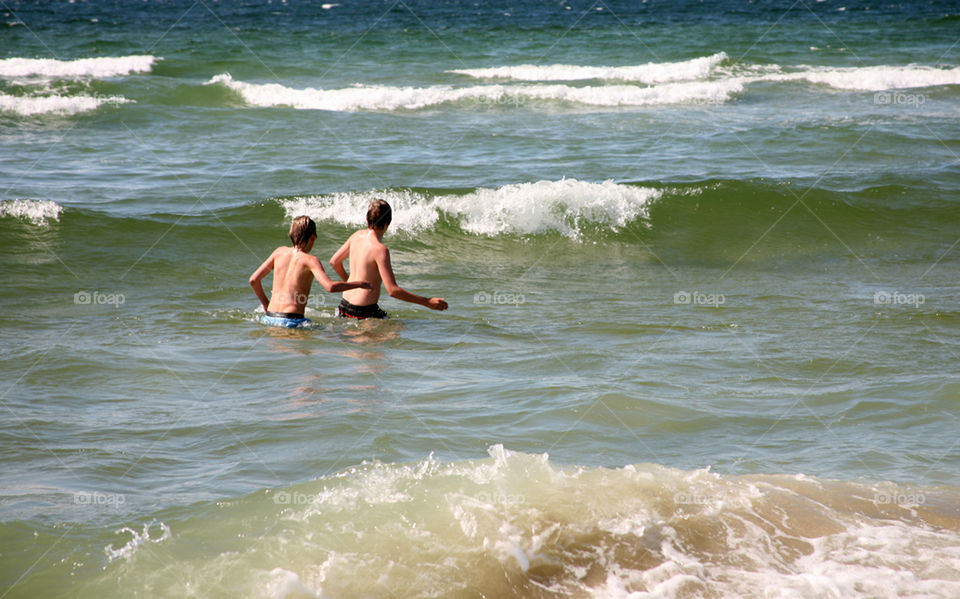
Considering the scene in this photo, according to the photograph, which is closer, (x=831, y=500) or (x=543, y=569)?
(x=543, y=569)

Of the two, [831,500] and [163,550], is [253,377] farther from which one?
[831,500]

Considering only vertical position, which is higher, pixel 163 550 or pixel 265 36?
pixel 265 36

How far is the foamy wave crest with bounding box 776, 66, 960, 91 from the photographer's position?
2036 centimetres

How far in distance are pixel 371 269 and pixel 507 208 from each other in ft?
14.4

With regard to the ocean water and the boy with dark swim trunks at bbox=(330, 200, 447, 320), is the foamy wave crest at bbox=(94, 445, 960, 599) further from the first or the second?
the boy with dark swim trunks at bbox=(330, 200, 447, 320)

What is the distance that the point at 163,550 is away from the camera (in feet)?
12.0

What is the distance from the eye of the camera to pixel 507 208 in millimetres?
11414

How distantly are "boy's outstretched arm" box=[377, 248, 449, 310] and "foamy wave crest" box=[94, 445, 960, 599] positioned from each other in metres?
2.69

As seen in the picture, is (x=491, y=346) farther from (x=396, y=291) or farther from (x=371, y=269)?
(x=371, y=269)

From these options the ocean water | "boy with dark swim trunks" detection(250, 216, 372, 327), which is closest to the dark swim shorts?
the ocean water

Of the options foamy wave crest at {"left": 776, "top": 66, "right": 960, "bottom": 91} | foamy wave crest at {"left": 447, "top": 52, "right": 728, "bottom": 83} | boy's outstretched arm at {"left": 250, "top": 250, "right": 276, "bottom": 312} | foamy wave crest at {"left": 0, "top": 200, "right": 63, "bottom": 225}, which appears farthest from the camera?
foamy wave crest at {"left": 447, "top": 52, "right": 728, "bottom": 83}

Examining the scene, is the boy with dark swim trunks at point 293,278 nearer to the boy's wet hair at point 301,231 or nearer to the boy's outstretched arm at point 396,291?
the boy's wet hair at point 301,231


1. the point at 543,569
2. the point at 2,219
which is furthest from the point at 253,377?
the point at 2,219

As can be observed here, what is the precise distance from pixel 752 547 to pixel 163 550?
99.6 inches
